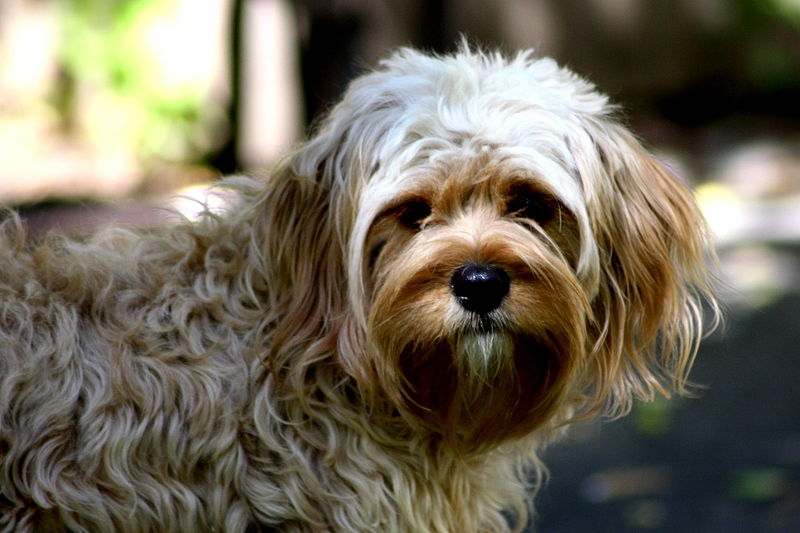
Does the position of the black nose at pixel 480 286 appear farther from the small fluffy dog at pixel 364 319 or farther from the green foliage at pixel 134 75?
the green foliage at pixel 134 75

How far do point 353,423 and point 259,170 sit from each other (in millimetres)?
1002

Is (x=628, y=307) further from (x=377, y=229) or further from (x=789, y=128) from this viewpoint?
(x=789, y=128)

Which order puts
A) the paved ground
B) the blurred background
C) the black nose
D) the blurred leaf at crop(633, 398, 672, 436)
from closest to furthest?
the black nose < the paved ground < the blurred leaf at crop(633, 398, 672, 436) < the blurred background

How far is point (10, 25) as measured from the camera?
11.6m

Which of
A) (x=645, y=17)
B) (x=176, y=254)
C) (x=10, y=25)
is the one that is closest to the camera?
(x=176, y=254)

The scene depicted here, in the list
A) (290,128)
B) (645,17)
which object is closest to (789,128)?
(645,17)

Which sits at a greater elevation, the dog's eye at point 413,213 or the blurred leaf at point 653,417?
the dog's eye at point 413,213

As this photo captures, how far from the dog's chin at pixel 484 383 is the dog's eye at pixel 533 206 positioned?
0.36 metres

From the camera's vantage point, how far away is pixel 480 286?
118 inches

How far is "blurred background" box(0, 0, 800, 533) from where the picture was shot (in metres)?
8.73

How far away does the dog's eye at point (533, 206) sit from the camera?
3186mm

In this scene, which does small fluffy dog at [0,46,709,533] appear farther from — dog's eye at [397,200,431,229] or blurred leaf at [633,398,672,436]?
blurred leaf at [633,398,672,436]

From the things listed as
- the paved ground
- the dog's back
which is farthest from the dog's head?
the paved ground

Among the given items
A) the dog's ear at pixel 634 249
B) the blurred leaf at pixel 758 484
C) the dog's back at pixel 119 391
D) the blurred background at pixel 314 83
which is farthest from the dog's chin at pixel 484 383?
the blurred background at pixel 314 83
